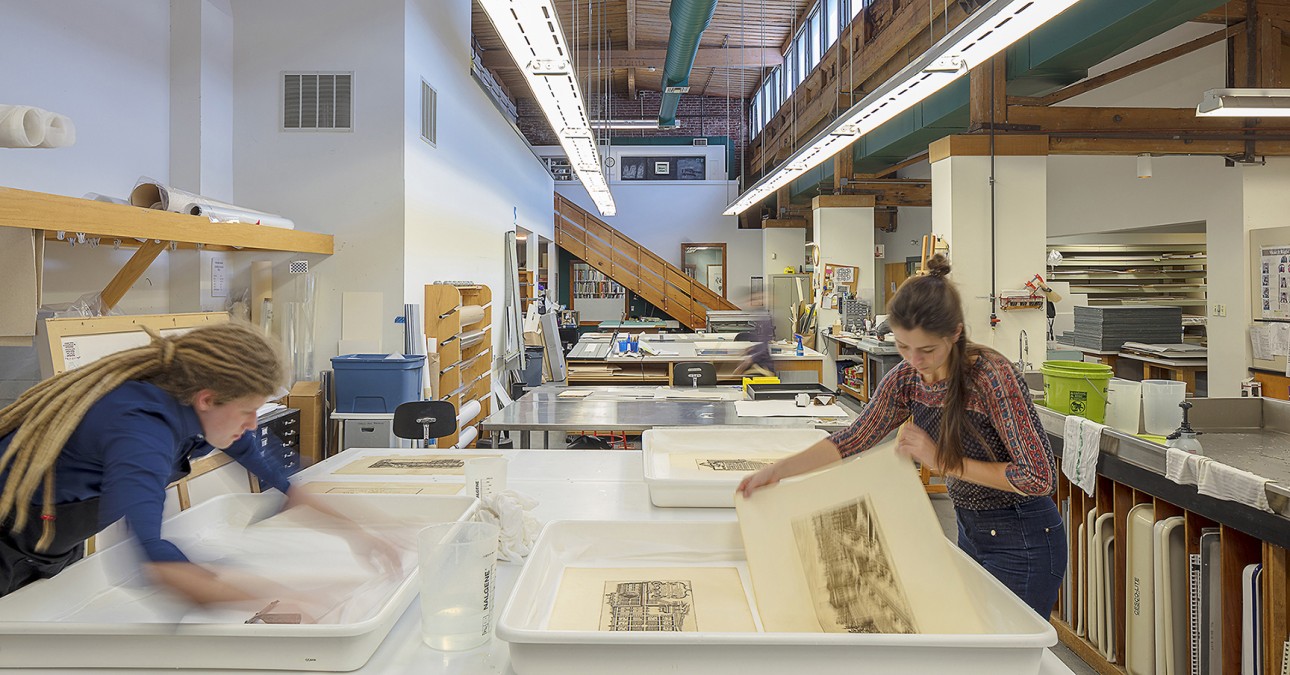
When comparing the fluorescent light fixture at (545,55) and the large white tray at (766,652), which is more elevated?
the fluorescent light fixture at (545,55)

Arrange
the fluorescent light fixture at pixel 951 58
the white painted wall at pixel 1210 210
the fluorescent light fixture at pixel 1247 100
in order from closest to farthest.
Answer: the fluorescent light fixture at pixel 951 58, the fluorescent light fixture at pixel 1247 100, the white painted wall at pixel 1210 210

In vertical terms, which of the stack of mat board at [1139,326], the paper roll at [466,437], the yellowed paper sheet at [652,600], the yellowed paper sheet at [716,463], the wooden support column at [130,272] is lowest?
the paper roll at [466,437]

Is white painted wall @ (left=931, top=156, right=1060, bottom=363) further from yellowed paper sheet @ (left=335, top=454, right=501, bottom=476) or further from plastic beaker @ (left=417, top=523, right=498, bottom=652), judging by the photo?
plastic beaker @ (left=417, top=523, right=498, bottom=652)

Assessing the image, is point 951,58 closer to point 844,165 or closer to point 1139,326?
point 1139,326

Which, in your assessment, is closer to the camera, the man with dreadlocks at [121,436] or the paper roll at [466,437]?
the man with dreadlocks at [121,436]

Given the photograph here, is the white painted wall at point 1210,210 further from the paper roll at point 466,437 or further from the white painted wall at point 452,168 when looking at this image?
the white painted wall at point 452,168

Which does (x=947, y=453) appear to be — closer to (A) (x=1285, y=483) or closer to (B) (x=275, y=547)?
(A) (x=1285, y=483)

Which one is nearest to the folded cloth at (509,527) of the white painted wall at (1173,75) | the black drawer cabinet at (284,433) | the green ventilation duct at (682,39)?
the black drawer cabinet at (284,433)

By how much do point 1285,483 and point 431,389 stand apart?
5091 mm

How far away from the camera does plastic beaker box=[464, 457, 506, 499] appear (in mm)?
1915

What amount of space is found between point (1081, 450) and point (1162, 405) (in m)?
0.35

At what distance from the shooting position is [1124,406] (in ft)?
10.1

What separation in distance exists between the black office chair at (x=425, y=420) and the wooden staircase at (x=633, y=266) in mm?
11487

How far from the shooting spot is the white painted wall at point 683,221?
15.9 m
